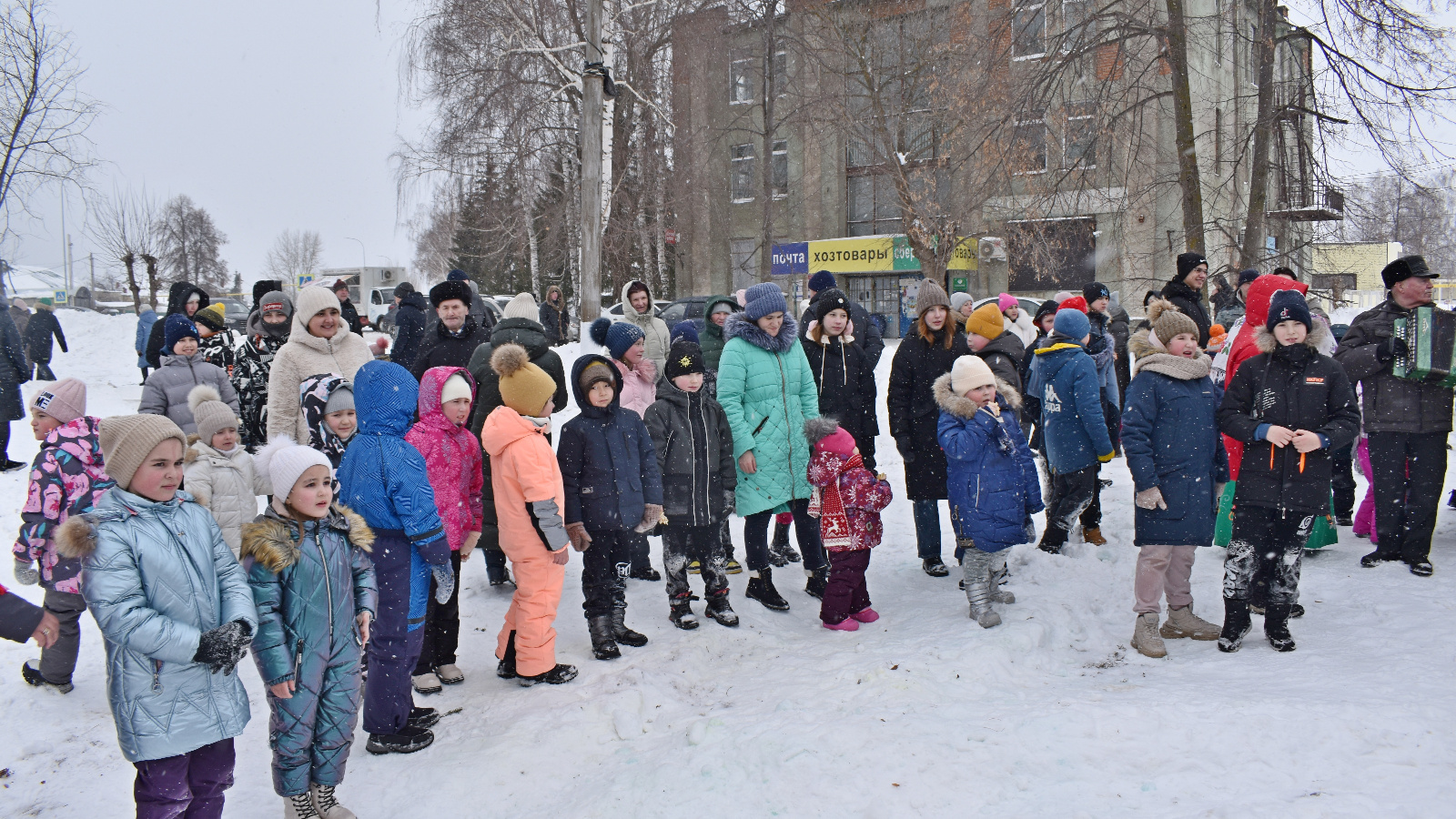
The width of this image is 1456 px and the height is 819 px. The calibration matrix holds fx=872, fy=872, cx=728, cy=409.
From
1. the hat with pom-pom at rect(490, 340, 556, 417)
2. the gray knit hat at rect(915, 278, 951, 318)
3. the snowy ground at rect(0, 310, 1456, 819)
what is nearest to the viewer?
the snowy ground at rect(0, 310, 1456, 819)

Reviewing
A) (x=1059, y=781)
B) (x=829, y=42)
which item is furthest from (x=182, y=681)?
(x=829, y=42)

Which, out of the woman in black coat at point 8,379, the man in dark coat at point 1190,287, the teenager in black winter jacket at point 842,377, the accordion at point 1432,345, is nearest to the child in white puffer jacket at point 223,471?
the teenager in black winter jacket at point 842,377

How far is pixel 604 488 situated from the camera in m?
4.90

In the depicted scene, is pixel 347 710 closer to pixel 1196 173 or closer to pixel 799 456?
pixel 799 456

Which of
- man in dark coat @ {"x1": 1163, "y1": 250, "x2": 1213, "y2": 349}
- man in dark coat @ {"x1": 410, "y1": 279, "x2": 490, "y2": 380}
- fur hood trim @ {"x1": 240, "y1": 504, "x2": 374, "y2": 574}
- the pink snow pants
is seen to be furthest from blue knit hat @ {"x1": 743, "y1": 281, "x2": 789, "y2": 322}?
man in dark coat @ {"x1": 1163, "y1": 250, "x2": 1213, "y2": 349}

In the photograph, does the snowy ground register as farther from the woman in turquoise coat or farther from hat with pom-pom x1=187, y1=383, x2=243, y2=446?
Answer: hat with pom-pom x1=187, y1=383, x2=243, y2=446

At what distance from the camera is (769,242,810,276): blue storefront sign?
103ft

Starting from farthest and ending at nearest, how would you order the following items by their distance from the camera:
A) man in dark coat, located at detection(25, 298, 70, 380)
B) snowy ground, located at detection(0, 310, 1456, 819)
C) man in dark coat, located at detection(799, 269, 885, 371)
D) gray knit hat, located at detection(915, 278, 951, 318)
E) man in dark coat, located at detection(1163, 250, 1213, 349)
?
man in dark coat, located at detection(25, 298, 70, 380)
man in dark coat, located at detection(1163, 250, 1213, 349)
man in dark coat, located at detection(799, 269, 885, 371)
gray knit hat, located at detection(915, 278, 951, 318)
snowy ground, located at detection(0, 310, 1456, 819)

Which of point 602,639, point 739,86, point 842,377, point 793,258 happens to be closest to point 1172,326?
point 842,377

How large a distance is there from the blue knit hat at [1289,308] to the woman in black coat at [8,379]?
445 inches

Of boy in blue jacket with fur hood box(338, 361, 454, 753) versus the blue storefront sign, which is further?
the blue storefront sign

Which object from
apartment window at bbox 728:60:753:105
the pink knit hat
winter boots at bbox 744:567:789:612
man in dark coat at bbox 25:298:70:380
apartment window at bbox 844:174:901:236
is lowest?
winter boots at bbox 744:567:789:612

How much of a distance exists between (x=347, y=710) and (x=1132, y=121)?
1076 centimetres

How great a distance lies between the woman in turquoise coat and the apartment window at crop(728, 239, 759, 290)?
28176mm
